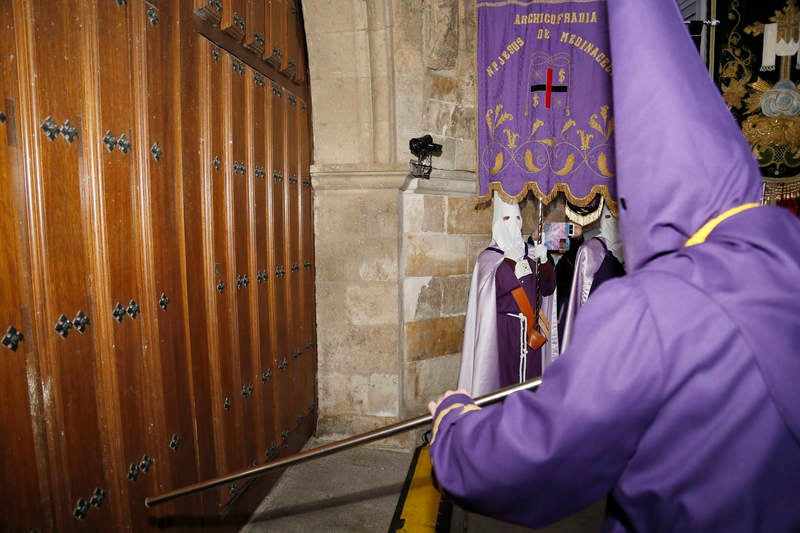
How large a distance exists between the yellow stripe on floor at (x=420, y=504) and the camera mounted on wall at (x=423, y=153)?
1.80m

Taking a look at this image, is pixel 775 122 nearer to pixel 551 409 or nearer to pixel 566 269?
pixel 566 269

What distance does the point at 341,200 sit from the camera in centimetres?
295

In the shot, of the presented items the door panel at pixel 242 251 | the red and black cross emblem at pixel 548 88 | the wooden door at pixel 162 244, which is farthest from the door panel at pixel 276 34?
the red and black cross emblem at pixel 548 88

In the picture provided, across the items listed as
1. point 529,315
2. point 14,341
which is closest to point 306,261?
point 529,315

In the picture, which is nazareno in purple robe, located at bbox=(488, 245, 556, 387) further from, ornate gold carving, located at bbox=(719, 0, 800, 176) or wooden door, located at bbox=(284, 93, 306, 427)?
ornate gold carving, located at bbox=(719, 0, 800, 176)

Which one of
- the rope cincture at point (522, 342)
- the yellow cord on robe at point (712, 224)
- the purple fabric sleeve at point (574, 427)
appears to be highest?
the yellow cord on robe at point (712, 224)

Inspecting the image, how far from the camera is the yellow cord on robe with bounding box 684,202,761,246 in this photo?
78 centimetres

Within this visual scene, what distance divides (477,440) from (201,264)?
4.90ft

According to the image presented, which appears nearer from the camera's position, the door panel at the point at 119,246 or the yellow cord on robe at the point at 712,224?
the yellow cord on robe at the point at 712,224

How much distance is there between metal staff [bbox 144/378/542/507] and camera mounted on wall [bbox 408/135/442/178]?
1891mm

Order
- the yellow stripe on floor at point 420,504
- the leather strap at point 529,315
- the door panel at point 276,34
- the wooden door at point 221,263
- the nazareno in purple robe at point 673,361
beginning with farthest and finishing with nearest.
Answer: the leather strap at point 529,315, the door panel at point 276,34, the yellow stripe on floor at point 420,504, the wooden door at point 221,263, the nazareno in purple robe at point 673,361

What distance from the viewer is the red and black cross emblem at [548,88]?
8.80 ft

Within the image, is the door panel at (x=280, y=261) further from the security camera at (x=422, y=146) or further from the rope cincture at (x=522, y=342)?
the rope cincture at (x=522, y=342)

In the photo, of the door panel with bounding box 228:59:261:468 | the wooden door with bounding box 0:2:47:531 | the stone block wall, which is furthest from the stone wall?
the wooden door with bounding box 0:2:47:531
